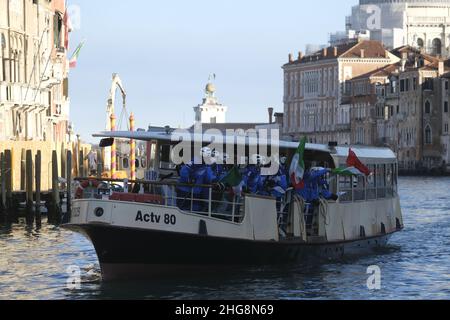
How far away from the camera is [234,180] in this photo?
3122 centimetres

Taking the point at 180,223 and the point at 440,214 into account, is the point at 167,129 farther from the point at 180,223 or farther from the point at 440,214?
the point at 440,214

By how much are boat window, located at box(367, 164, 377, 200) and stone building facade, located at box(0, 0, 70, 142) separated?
70.3 ft

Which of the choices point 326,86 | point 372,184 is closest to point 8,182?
point 372,184

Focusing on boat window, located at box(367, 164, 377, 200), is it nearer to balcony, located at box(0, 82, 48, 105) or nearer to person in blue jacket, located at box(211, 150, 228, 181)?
person in blue jacket, located at box(211, 150, 228, 181)

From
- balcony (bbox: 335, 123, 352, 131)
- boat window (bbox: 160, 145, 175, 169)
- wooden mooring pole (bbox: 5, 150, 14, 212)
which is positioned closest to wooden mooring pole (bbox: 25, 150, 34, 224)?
wooden mooring pole (bbox: 5, 150, 14, 212)

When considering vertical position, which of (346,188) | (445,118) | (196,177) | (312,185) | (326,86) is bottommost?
(346,188)

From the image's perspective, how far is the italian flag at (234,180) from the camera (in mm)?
31156

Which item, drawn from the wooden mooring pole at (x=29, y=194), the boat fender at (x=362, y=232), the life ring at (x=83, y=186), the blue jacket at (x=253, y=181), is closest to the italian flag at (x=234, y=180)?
the blue jacket at (x=253, y=181)

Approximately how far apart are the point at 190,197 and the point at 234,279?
1.67 m

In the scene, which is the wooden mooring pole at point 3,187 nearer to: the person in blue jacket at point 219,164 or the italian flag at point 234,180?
the person in blue jacket at point 219,164

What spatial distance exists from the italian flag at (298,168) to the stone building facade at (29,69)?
26161mm

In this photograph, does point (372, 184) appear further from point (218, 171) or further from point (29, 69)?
point (29, 69)

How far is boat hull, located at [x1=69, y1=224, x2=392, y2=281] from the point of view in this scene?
30328mm
